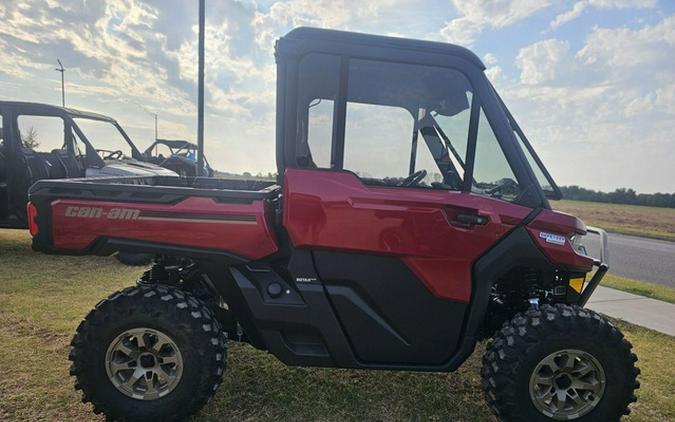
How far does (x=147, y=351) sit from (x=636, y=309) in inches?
235

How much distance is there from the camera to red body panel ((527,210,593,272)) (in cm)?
257

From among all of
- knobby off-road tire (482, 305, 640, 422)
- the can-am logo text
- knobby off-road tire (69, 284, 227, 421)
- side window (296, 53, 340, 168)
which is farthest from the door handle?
the can-am logo text

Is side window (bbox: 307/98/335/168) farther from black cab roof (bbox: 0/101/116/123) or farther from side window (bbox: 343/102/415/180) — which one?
black cab roof (bbox: 0/101/116/123)

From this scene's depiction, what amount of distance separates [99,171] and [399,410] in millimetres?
6851

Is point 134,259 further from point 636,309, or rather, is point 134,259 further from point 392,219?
point 636,309

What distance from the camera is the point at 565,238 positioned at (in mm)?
2625

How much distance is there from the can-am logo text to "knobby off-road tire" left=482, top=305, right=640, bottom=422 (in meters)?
2.48

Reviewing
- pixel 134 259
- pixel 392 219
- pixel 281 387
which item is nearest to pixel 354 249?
pixel 392 219

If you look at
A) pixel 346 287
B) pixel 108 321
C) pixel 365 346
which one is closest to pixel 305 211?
pixel 346 287

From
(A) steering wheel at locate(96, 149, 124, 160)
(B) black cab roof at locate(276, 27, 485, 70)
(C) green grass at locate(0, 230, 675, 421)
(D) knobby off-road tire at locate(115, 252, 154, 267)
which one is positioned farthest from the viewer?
(A) steering wheel at locate(96, 149, 124, 160)

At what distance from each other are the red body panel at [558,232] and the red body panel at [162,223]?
173 centimetres

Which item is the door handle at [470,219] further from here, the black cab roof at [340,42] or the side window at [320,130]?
the black cab roof at [340,42]

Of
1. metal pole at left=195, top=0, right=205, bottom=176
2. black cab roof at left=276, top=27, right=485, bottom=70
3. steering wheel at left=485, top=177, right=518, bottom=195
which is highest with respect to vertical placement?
metal pole at left=195, top=0, right=205, bottom=176

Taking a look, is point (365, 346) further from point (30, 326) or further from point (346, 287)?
point (30, 326)
